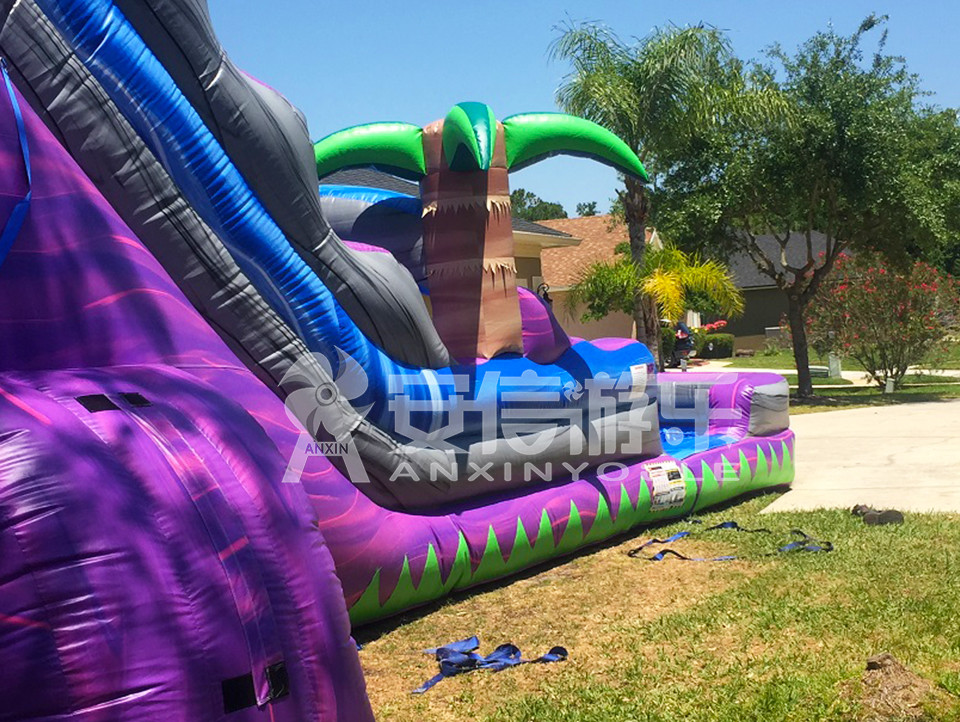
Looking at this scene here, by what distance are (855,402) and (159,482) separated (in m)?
→ 15.4

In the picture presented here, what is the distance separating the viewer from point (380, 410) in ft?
16.9

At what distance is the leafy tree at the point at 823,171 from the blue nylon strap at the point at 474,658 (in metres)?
11.7

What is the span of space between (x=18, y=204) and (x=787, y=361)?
25.8 metres

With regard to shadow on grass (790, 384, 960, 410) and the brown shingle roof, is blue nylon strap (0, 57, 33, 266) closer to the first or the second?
shadow on grass (790, 384, 960, 410)

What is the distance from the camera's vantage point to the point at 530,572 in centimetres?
614

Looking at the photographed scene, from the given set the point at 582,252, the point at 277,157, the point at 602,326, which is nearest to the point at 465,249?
the point at 277,157

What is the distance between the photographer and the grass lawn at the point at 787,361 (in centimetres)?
2453

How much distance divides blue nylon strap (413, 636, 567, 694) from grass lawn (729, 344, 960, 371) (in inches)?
783

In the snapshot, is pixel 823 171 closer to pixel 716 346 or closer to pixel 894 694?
pixel 894 694

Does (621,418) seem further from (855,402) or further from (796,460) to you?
(855,402)

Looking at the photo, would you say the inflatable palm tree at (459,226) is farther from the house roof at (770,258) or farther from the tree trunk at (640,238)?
the house roof at (770,258)

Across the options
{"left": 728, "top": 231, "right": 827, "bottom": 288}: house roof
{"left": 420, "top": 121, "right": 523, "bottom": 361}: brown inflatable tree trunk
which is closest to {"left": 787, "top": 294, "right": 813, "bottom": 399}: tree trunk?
{"left": 420, "top": 121, "right": 523, "bottom": 361}: brown inflatable tree trunk

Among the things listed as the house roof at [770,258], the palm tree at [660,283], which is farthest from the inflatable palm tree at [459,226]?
the house roof at [770,258]

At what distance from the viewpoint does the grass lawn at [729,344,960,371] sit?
24.5 meters
